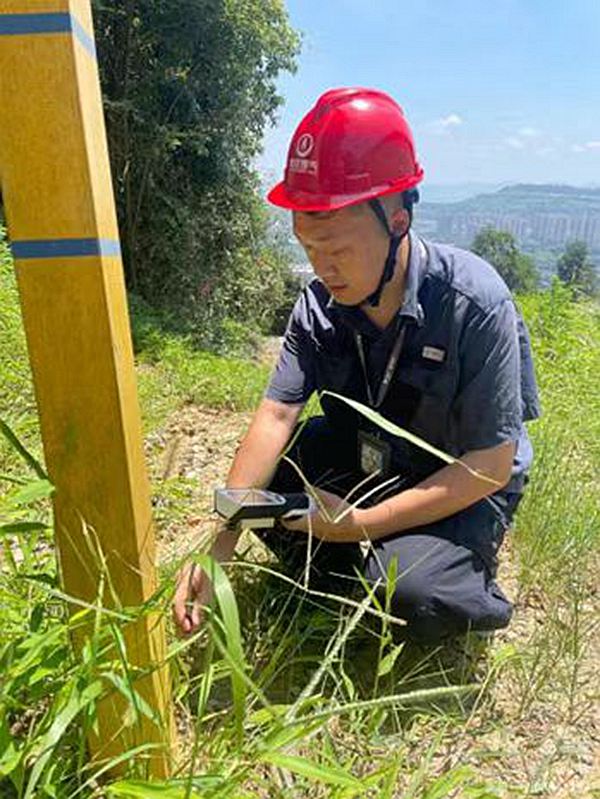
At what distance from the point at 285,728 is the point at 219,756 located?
22 cm

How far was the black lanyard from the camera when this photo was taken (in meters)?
1.71

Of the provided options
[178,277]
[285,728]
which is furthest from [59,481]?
[178,277]

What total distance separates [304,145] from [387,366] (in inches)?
22.2

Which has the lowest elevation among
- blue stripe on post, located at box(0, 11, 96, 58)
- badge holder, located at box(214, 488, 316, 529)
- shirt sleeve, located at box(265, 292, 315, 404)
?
badge holder, located at box(214, 488, 316, 529)

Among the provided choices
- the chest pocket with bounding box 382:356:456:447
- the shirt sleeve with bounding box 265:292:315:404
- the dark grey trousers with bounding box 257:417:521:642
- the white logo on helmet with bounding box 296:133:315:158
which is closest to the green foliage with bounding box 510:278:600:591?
the dark grey trousers with bounding box 257:417:521:642

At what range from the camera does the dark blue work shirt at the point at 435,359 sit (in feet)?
5.21

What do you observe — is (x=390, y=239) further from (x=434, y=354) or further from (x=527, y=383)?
(x=527, y=383)

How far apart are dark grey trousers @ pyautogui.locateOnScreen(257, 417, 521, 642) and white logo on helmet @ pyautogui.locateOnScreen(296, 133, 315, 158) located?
2.76 feet

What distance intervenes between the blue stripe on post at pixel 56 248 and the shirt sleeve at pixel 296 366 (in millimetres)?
984

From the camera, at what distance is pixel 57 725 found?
86 cm

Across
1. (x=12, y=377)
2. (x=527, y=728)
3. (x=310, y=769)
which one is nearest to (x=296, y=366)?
(x=527, y=728)

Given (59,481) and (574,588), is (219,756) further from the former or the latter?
(574,588)

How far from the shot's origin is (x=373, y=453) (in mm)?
1857

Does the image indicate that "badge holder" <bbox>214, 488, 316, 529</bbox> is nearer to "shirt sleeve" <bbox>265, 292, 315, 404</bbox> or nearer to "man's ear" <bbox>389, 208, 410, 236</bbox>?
"shirt sleeve" <bbox>265, 292, 315, 404</bbox>
